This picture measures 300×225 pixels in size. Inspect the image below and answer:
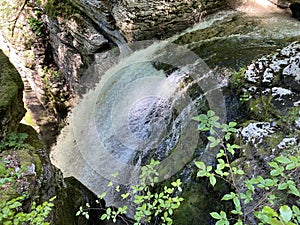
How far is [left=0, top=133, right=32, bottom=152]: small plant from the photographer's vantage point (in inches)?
121

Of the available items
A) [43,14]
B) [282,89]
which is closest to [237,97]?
[282,89]

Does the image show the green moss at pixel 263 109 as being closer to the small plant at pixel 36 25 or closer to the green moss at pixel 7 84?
the green moss at pixel 7 84

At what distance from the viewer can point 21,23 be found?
A: 6914 millimetres

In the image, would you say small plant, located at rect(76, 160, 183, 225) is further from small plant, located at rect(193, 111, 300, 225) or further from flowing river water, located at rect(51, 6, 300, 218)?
flowing river water, located at rect(51, 6, 300, 218)

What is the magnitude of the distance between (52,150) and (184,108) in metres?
4.15

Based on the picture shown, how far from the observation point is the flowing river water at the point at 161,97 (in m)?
3.23

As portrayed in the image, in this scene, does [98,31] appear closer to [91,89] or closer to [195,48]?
[91,89]

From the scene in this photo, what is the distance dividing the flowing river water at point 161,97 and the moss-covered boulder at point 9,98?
1577 millimetres

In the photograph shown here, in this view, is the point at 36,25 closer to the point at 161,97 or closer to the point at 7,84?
the point at 7,84

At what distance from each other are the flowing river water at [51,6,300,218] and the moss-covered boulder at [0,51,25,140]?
5.17 feet

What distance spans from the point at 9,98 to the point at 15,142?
1.66 feet

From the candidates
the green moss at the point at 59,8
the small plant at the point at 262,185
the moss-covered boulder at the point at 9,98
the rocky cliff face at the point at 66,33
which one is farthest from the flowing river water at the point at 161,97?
the moss-covered boulder at the point at 9,98

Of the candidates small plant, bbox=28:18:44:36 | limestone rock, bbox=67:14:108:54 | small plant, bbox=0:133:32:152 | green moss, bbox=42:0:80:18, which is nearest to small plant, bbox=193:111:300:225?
small plant, bbox=0:133:32:152

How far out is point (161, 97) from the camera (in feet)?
13.3
